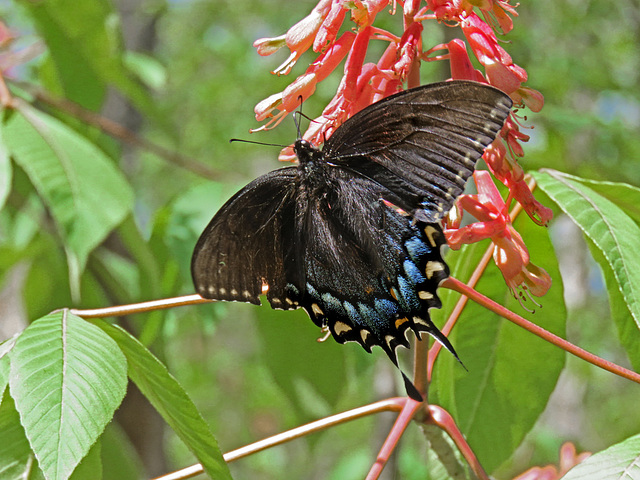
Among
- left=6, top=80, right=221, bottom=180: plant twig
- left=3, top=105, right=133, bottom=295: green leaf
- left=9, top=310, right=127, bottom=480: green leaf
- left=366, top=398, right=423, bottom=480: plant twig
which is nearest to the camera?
left=9, top=310, right=127, bottom=480: green leaf

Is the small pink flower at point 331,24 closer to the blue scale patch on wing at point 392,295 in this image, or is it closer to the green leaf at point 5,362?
the blue scale patch on wing at point 392,295

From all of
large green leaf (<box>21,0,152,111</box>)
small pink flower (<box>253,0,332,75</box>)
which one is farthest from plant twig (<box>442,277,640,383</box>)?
large green leaf (<box>21,0,152,111</box>)

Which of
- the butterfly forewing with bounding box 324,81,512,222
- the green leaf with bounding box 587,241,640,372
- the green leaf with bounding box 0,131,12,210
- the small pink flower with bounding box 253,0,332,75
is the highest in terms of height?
the small pink flower with bounding box 253,0,332,75

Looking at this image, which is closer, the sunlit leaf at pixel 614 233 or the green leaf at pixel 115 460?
the sunlit leaf at pixel 614 233

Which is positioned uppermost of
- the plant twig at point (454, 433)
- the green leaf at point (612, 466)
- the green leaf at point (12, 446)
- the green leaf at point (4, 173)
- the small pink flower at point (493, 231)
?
the small pink flower at point (493, 231)

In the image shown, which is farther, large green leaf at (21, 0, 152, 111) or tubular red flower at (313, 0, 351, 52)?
large green leaf at (21, 0, 152, 111)

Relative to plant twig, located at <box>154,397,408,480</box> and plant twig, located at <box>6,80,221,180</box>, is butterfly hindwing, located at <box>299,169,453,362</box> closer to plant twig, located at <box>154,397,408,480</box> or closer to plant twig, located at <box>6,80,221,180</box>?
plant twig, located at <box>154,397,408,480</box>

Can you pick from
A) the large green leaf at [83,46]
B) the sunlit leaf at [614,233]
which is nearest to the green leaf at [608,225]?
the sunlit leaf at [614,233]

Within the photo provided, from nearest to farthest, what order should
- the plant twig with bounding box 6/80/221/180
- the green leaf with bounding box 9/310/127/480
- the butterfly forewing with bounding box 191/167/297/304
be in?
the green leaf with bounding box 9/310/127/480 → the butterfly forewing with bounding box 191/167/297/304 → the plant twig with bounding box 6/80/221/180
